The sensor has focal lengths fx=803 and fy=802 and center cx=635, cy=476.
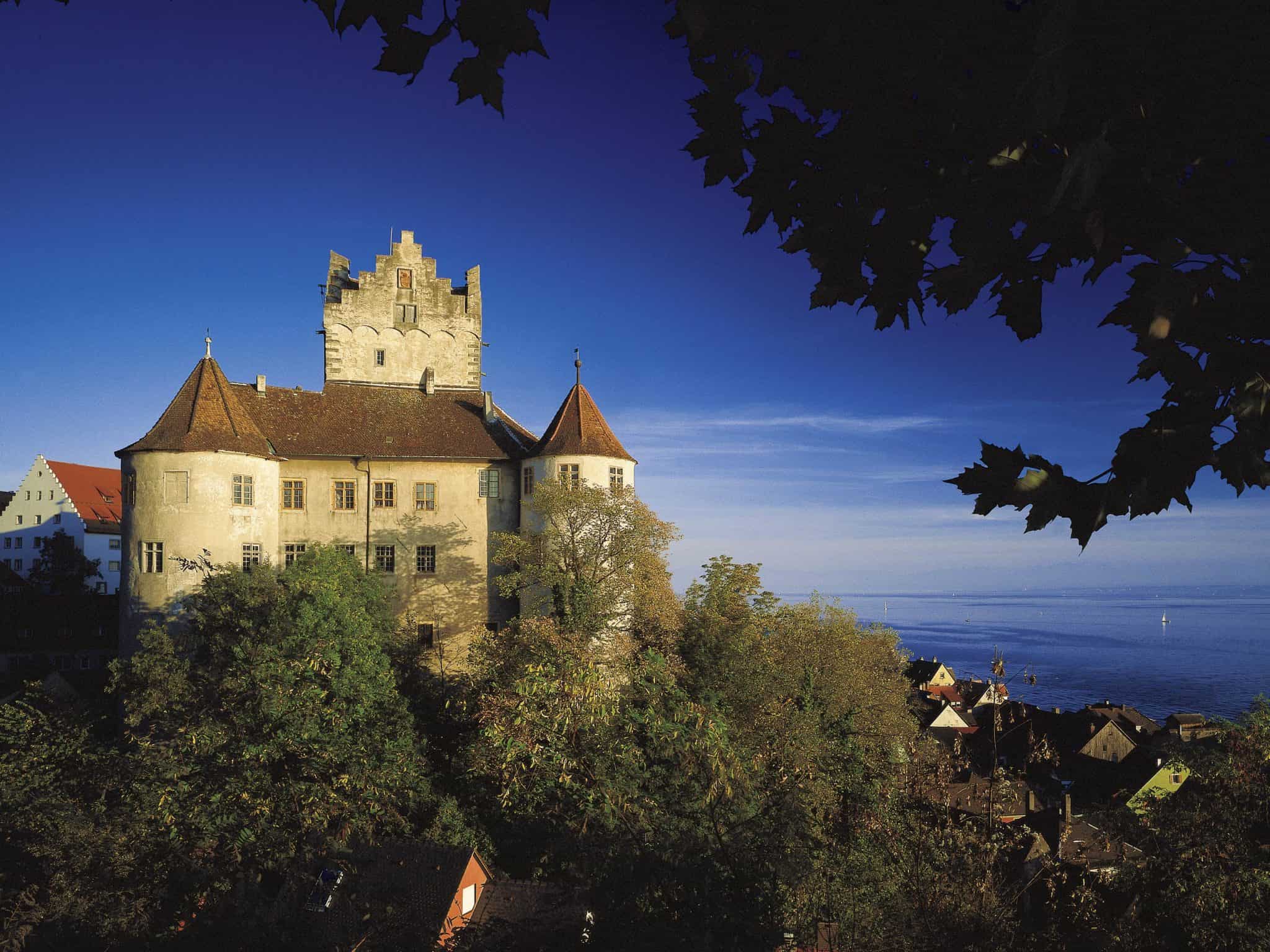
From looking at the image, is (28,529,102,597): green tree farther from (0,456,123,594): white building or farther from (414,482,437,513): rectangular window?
(414,482,437,513): rectangular window

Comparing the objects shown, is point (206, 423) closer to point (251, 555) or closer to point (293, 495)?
point (293, 495)

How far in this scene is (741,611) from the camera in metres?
30.3

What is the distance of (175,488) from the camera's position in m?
29.5

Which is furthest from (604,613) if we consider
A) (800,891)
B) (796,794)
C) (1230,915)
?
(1230,915)

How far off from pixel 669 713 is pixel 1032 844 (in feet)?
60.6

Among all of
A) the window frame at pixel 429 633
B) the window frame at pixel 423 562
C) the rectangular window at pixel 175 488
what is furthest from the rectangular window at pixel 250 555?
the window frame at pixel 429 633

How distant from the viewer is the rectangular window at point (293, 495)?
32.5 meters

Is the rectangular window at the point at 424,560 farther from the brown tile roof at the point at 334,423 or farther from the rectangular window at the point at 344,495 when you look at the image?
the brown tile roof at the point at 334,423

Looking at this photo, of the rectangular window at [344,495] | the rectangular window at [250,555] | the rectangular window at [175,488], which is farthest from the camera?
the rectangular window at [344,495]

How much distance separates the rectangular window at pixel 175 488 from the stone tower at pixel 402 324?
31.7 ft

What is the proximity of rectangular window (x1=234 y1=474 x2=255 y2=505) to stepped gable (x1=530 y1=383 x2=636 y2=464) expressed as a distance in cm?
1080

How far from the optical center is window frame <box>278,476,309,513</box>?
32469 mm

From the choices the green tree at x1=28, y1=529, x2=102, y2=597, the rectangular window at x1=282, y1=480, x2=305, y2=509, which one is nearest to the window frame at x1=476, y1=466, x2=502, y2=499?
the rectangular window at x1=282, y1=480, x2=305, y2=509

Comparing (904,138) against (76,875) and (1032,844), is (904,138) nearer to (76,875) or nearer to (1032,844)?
(76,875)
